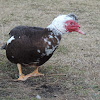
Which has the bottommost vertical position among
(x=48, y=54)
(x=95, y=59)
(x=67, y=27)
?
(x=95, y=59)

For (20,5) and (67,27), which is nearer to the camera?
A: (67,27)

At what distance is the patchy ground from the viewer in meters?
3.25

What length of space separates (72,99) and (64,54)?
68.2 inches

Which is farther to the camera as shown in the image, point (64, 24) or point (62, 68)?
point (62, 68)

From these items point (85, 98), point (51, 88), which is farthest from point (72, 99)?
point (51, 88)

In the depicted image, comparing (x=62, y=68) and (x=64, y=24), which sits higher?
(x=64, y=24)

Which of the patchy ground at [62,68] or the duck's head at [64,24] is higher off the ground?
the duck's head at [64,24]

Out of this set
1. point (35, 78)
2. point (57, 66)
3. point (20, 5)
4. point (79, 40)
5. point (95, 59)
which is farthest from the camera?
point (20, 5)

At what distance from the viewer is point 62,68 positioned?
416 centimetres

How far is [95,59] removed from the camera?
4.59 meters

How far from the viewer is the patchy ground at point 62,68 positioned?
3.25 m

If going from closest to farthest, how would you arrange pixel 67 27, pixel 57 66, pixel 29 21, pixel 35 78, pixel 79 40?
pixel 67 27 → pixel 35 78 → pixel 57 66 → pixel 79 40 → pixel 29 21

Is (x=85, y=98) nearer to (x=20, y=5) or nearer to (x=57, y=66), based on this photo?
(x=57, y=66)

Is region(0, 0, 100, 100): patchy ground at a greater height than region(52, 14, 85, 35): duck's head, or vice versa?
region(52, 14, 85, 35): duck's head
